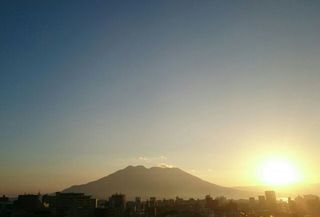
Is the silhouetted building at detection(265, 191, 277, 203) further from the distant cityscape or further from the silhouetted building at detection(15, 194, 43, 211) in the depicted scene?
the silhouetted building at detection(15, 194, 43, 211)

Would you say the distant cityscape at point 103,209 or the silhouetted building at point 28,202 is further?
the silhouetted building at point 28,202

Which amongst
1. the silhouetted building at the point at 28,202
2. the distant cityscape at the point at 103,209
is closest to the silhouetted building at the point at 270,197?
the distant cityscape at the point at 103,209

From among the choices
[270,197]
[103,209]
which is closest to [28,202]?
[103,209]

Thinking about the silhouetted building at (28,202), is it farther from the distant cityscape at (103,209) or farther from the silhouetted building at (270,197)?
the silhouetted building at (270,197)

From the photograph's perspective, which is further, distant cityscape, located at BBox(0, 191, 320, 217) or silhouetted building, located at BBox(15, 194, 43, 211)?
silhouetted building, located at BBox(15, 194, 43, 211)

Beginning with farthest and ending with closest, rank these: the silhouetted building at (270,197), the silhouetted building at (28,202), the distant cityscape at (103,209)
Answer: the silhouetted building at (270,197)
the silhouetted building at (28,202)
the distant cityscape at (103,209)

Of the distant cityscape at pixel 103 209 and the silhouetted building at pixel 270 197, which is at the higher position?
the silhouetted building at pixel 270 197

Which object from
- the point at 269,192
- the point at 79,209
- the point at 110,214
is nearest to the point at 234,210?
the point at 269,192

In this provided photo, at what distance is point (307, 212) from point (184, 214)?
68.1 meters

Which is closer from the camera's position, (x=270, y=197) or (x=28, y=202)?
(x=28, y=202)

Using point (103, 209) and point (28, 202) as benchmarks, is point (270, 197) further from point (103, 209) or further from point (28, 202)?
point (28, 202)

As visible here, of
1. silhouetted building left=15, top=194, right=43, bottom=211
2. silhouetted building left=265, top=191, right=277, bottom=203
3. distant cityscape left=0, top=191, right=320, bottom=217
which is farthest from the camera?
silhouetted building left=265, top=191, right=277, bottom=203

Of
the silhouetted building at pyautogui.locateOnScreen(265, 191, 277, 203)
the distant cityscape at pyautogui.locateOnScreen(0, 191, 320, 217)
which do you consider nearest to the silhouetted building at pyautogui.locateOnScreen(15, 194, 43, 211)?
the distant cityscape at pyautogui.locateOnScreen(0, 191, 320, 217)

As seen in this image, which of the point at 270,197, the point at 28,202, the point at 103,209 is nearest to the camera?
the point at 103,209
